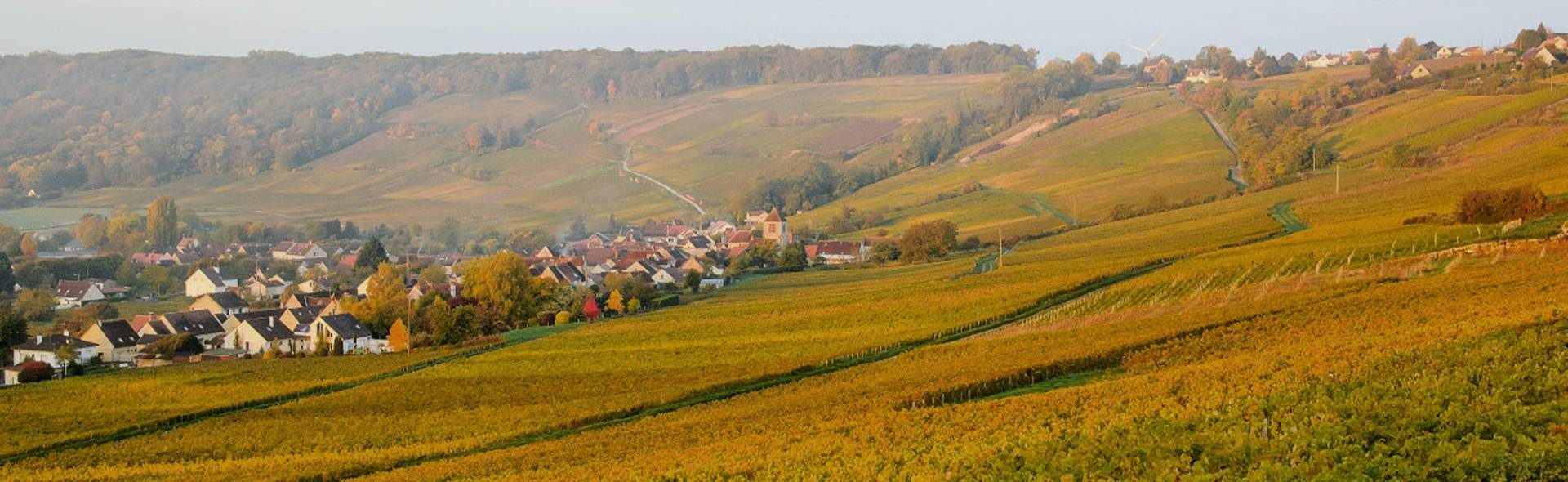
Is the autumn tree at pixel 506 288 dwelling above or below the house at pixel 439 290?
above

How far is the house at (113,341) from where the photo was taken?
241 feet

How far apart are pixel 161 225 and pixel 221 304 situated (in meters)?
65.8

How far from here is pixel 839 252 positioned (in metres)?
110

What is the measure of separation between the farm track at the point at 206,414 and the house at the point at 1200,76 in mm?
145815

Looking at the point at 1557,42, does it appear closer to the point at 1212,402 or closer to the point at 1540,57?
the point at 1540,57

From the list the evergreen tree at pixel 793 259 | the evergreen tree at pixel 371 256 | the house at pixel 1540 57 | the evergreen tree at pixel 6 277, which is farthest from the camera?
the house at pixel 1540 57

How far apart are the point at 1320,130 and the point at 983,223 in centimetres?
3004

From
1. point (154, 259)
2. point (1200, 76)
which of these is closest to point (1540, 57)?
point (1200, 76)

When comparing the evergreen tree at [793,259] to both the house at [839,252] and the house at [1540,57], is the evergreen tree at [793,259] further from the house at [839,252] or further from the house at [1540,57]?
the house at [1540,57]

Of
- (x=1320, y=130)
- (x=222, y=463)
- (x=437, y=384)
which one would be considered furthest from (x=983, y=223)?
(x=222, y=463)

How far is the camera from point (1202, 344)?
117 ft

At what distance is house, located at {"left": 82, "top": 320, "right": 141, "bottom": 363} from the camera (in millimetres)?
73438

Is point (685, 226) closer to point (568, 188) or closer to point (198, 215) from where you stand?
point (568, 188)

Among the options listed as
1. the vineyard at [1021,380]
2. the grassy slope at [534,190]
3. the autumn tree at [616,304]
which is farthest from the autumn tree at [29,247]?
the vineyard at [1021,380]
